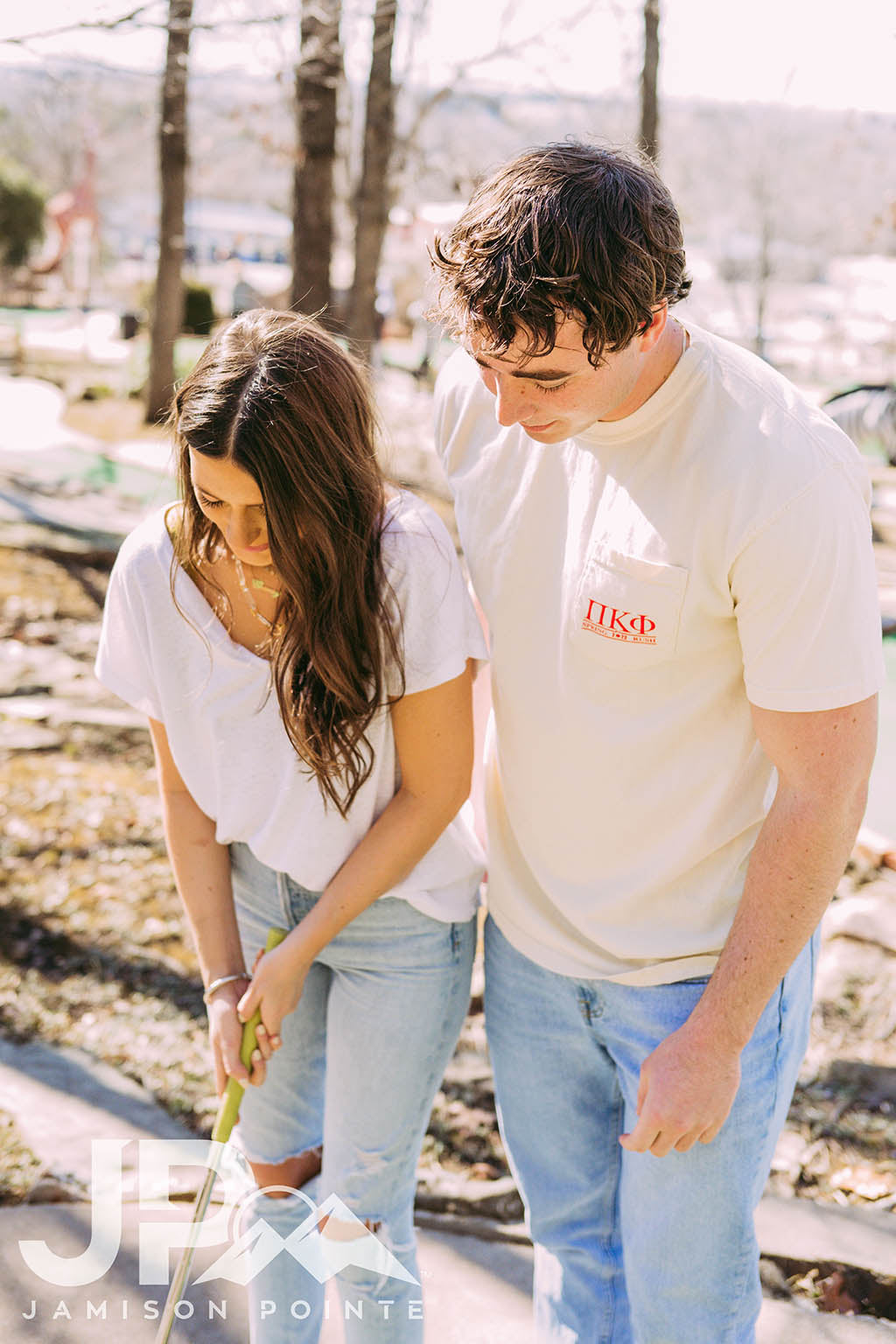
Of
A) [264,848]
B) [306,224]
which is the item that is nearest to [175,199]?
[306,224]

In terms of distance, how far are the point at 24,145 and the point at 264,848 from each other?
49.3 meters

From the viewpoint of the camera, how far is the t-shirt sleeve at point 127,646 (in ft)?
5.77

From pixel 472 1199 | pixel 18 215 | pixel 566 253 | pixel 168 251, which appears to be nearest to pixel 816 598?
pixel 566 253

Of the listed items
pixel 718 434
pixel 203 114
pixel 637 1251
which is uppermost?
pixel 203 114

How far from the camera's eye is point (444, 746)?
1.70m

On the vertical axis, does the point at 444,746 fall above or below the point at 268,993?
above

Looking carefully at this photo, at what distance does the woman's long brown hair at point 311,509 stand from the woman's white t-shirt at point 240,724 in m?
0.04

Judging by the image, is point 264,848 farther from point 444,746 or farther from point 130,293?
point 130,293

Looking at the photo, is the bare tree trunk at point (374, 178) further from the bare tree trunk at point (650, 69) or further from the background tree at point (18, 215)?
the background tree at point (18, 215)

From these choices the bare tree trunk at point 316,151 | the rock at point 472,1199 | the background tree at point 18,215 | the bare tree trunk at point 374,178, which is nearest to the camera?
the rock at point 472,1199

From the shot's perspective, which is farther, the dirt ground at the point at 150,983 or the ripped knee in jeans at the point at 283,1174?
the dirt ground at the point at 150,983

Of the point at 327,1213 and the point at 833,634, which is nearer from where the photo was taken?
the point at 833,634
